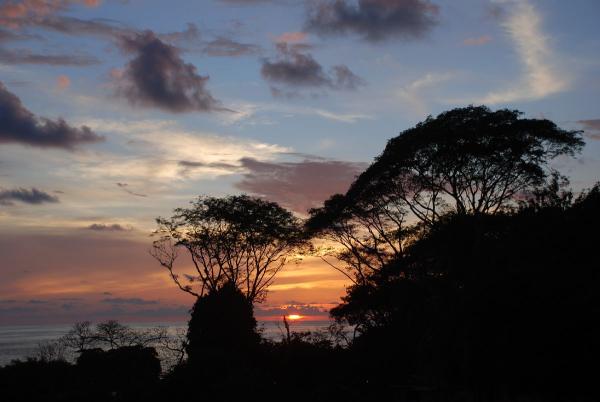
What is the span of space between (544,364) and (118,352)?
28.7 meters

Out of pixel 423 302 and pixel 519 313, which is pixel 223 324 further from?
pixel 519 313

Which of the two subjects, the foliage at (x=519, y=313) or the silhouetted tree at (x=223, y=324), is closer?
the foliage at (x=519, y=313)

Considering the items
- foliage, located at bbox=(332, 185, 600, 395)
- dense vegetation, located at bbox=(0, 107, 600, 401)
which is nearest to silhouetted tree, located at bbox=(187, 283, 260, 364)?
dense vegetation, located at bbox=(0, 107, 600, 401)

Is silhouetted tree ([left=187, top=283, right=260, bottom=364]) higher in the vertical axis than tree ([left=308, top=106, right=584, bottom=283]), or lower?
lower

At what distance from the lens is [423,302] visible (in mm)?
35312

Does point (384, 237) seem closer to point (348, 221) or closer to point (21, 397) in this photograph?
point (348, 221)

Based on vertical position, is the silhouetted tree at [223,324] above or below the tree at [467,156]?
below

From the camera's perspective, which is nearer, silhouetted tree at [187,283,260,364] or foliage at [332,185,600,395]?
foliage at [332,185,600,395]

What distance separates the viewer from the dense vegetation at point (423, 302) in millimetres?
23500

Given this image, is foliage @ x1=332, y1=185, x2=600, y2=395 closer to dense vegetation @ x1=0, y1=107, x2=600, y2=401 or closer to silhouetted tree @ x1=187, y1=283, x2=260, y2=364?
dense vegetation @ x1=0, y1=107, x2=600, y2=401

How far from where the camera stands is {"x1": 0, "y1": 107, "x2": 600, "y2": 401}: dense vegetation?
77.1ft

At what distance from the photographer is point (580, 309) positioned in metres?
22.4


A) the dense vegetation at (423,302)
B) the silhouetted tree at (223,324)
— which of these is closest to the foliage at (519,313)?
the dense vegetation at (423,302)

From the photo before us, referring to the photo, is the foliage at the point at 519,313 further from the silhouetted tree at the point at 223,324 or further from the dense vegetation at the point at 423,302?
the silhouetted tree at the point at 223,324
